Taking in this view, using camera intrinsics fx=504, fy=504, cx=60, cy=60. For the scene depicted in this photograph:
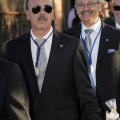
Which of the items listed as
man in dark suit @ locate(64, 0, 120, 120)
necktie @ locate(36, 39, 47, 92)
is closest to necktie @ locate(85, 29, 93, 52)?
man in dark suit @ locate(64, 0, 120, 120)

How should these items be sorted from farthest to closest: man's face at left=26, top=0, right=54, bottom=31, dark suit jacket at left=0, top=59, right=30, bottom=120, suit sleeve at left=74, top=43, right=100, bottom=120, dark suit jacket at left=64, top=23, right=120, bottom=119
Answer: dark suit jacket at left=64, top=23, right=120, bottom=119
man's face at left=26, top=0, right=54, bottom=31
suit sleeve at left=74, top=43, right=100, bottom=120
dark suit jacket at left=0, top=59, right=30, bottom=120

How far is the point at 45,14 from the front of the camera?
17.2 ft

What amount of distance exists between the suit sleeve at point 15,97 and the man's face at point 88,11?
2568 mm

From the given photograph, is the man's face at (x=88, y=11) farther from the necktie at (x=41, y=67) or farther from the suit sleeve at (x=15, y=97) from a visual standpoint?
the suit sleeve at (x=15, y=97)

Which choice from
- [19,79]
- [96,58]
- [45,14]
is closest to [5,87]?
[19,79]

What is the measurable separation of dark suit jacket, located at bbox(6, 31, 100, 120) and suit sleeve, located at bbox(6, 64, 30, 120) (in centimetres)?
116

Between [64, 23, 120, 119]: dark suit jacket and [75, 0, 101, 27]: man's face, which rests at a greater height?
[75, 0, 101, 27]: man's face

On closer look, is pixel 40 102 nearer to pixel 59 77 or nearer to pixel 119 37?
pixel 59 77

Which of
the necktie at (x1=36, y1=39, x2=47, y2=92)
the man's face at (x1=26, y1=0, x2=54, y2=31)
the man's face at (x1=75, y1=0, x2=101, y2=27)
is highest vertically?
the man's face at (x1=26, y1=0, x2=54, y2=31)

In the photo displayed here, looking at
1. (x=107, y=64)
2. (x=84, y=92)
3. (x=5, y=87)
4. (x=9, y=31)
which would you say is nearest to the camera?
(x=5, y=87)

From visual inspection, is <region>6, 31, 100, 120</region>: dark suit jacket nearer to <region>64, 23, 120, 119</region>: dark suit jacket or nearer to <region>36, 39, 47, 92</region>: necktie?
<region>36, 39, 47, 92</region>: necktie

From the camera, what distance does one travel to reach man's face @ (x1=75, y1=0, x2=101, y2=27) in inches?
248

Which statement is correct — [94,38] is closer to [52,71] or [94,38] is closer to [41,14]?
[41,14]

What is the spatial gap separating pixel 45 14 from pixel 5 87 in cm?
160
